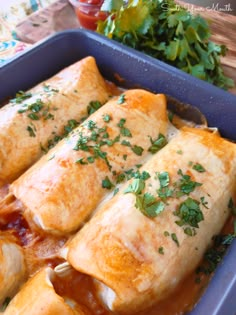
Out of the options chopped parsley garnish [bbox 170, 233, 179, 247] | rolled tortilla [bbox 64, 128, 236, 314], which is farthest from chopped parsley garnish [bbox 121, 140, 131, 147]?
chopped parsley garnish [bbox 170, 233, 179, 247]

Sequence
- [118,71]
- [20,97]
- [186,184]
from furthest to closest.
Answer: [118,71] < [20,97] < [186,184]

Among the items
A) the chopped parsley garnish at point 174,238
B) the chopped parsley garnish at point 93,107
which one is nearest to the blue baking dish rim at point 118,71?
the chopped parsley garnish at point 93,107

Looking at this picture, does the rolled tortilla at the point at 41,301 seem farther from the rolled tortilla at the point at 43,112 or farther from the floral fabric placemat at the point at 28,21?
the floral fabric placemat at the point at 28,21

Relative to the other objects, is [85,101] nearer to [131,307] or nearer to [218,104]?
[218,104]

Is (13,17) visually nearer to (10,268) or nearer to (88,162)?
(88,162)

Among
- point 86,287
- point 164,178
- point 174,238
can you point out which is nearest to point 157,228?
point 174,238

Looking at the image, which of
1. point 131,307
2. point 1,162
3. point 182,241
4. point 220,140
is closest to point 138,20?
point 220,140
